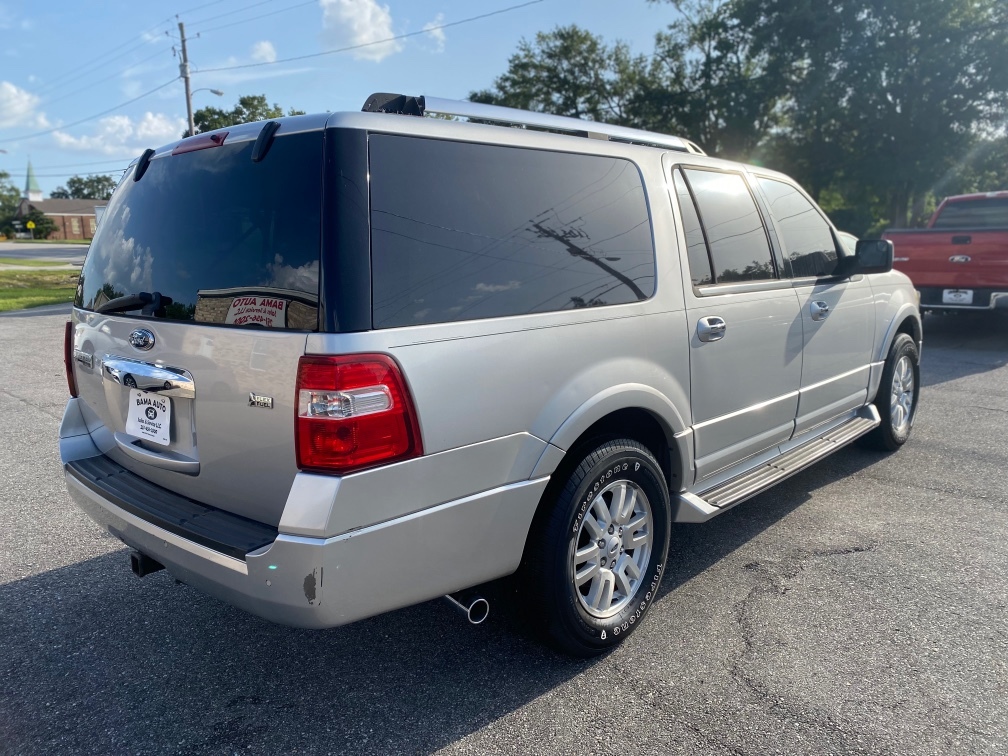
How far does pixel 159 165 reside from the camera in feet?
9.52

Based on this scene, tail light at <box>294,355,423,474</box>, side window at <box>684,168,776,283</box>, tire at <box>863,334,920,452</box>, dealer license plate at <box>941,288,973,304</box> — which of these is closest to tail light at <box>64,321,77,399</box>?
tail light at <box>294,355,423,474</box>

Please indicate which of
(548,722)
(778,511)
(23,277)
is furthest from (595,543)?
(23,277)

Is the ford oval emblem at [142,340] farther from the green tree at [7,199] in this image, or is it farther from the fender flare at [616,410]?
the green tree at [7,199]

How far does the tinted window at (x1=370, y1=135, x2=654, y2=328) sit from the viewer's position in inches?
90.4

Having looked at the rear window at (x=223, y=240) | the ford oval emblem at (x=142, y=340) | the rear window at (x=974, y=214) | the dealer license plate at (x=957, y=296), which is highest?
the rear window at (x=974, y=214)

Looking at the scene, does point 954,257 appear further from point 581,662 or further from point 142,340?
point 142,340

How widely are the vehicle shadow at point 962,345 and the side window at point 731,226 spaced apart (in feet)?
16.5

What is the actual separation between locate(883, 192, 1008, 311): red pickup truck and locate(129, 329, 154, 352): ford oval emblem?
29.2 ft

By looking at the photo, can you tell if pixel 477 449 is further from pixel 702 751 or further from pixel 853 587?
pixel 853 587

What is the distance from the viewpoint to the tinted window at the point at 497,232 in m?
2.29

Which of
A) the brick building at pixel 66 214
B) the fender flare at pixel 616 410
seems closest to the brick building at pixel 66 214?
the brick building at pixel 66 214

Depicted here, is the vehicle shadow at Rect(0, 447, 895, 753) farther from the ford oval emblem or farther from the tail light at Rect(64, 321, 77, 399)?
the ford oval emblem

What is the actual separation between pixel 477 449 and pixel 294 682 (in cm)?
120

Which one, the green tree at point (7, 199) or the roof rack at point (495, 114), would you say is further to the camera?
the green tree at point (7, 199)
